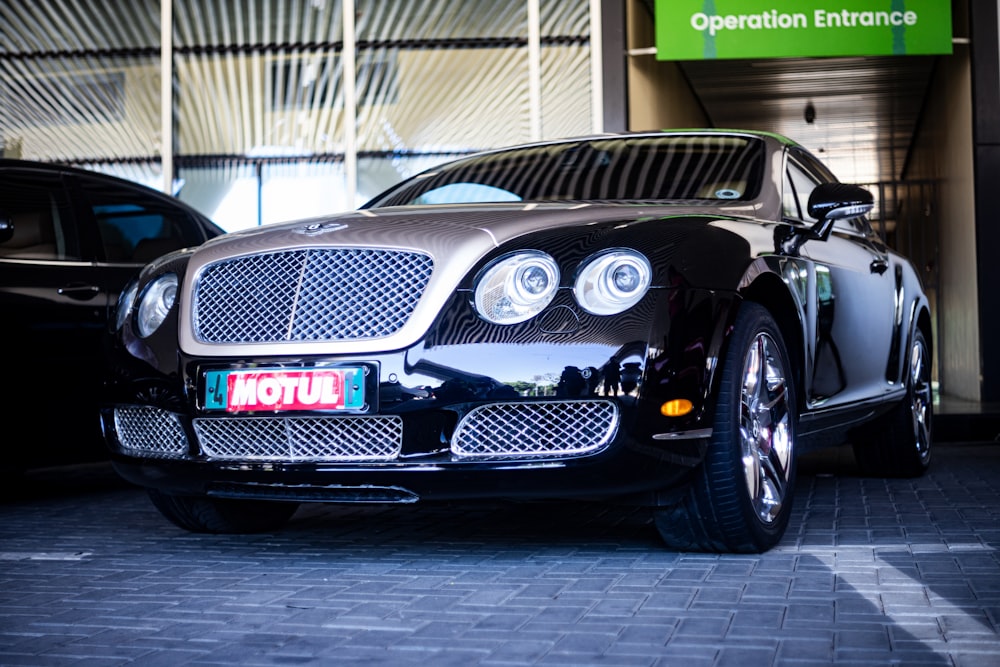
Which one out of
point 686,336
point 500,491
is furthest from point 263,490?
point 686,336

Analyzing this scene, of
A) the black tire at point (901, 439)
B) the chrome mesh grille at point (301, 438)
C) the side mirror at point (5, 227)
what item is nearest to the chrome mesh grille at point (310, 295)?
the chrome mesh grille at point (301, 438)

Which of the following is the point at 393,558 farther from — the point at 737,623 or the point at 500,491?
the point at 737,623

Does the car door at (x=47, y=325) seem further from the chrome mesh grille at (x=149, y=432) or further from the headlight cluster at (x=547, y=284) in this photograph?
the headlight cluster at (x=547, y=284)

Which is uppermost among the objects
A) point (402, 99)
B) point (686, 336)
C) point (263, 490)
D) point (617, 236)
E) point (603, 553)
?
point (402, 99)

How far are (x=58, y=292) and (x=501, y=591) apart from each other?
9.77 feet

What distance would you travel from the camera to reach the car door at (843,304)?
4.61 m

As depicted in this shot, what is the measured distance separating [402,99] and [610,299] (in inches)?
283

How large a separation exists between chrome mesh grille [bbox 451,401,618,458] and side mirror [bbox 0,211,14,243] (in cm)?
253

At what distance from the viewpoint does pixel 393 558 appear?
12.8 feet

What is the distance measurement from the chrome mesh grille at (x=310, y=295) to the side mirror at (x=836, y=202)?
1.71 m

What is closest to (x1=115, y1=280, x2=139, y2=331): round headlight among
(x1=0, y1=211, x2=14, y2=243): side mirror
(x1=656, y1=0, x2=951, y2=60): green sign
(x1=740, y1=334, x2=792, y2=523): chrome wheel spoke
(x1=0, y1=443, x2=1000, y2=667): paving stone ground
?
(x1=0, y1=443, x2=1000, y2=667): paving stone ground

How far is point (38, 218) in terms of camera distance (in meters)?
5.64

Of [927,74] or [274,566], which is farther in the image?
[927,74]

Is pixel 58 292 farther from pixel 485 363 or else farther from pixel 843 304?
pixel 843 304
